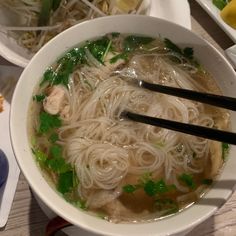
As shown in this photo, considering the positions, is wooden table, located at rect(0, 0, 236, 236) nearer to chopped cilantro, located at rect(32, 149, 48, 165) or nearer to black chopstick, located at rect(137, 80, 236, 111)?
chopped cilantro, located at rect(32, 149, 48, 165)

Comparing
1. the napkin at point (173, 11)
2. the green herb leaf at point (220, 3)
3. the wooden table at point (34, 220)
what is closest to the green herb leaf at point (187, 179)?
the wooden table at point (34, 220)

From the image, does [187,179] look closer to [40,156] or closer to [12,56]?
[40,156]

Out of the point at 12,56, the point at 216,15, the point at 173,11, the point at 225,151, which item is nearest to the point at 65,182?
the point at 225,151

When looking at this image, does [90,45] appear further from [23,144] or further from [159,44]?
[23,144]

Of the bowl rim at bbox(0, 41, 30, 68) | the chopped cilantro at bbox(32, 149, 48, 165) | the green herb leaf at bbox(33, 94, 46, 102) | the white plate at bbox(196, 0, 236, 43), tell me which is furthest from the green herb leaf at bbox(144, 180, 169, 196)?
the white plate at bbox(196, 0, 236, 43)

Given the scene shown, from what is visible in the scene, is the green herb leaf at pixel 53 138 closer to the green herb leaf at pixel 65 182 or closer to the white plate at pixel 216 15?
the green herb leaf at pixel 65 182
